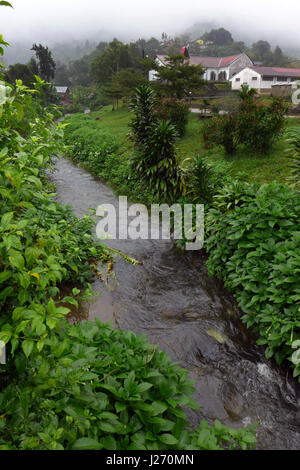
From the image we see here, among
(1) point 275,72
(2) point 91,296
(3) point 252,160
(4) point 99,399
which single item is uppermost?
(1) point 275,72

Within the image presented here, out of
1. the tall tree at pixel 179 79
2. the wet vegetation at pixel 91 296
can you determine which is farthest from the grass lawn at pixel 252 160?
the tall tree at pixel 179 79

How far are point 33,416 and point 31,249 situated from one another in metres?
1.08

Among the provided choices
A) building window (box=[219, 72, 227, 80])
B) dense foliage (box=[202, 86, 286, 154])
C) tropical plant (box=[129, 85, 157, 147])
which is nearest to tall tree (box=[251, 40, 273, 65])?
building window (box=[219, 72, 227, 80])

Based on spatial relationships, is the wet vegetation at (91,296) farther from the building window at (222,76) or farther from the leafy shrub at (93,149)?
the building window at (222,76)

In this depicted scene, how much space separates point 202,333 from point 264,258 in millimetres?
1501

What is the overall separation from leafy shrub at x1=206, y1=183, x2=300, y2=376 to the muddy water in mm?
358

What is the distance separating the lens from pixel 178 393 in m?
2.79

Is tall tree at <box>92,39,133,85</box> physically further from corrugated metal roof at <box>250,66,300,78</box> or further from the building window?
the building window

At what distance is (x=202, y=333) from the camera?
473 centimetres

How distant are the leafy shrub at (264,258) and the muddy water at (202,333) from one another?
36cm

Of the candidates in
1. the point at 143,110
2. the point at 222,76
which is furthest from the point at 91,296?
the point at 222,76

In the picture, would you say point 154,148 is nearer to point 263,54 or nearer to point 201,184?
point 201,184

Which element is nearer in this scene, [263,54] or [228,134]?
[228,134]

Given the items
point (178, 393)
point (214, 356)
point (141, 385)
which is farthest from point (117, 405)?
point (214, 356)
